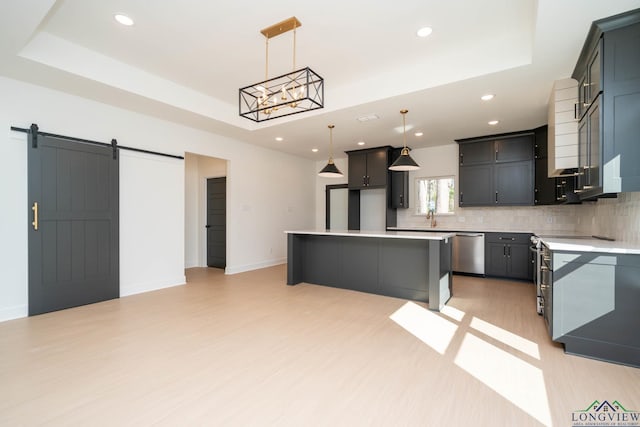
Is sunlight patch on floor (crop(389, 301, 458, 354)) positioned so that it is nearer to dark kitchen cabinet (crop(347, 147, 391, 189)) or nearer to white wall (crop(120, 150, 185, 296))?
dark kitchen cabinet (crop(347, 147, 391, 189))

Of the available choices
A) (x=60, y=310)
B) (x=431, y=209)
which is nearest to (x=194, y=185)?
(x=60, y=310)

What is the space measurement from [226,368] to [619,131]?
366cm

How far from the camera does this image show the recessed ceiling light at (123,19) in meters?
2.84

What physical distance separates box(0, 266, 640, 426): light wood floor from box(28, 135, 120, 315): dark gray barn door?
0.36m

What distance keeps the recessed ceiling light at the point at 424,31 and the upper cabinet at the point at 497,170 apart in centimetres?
339

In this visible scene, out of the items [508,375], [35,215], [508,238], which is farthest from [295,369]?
[508,238]

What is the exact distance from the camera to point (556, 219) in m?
5.42

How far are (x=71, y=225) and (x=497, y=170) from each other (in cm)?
677

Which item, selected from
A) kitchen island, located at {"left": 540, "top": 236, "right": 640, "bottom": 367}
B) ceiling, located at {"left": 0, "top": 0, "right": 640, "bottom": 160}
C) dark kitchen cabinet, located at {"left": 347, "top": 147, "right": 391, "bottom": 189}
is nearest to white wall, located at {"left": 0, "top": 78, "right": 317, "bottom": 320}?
ceiling, located at {"left": 0, "top": 0, "right": 640, "bottom": 160}

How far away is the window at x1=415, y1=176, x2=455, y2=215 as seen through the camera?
6.49 m

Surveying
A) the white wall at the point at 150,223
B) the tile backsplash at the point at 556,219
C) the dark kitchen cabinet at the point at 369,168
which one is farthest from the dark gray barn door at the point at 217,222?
the tile backsplash at the point at 556,219

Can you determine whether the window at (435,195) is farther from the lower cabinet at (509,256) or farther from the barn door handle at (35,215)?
the barn door handle at (35,215)

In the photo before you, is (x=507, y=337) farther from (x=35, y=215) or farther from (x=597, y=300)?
(x=35, y=215)

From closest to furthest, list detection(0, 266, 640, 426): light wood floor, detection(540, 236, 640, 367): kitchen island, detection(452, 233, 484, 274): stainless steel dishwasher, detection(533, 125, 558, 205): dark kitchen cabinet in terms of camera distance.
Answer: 1. detection(0, 266, 640, 426): light wood floor
2. detection(540, 236, 640, 367): kitchen island
3. detection(533, 125, 558, 205): dark kitchen cabinet
4. detection(452, 233, 484, 274): stainless steel dishwasher
